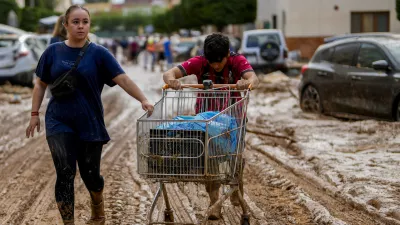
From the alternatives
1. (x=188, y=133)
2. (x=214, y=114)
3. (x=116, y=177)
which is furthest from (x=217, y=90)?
(x=116, y=177)

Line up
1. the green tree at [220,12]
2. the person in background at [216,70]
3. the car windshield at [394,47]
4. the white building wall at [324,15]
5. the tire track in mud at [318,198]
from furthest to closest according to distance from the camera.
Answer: the green tree at [220,12], the white building wall at [324,15], the car windshield at [394,47], the tire track in mud at [318,198], the person in background at [216,70]

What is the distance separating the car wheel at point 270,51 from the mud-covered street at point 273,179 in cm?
1471

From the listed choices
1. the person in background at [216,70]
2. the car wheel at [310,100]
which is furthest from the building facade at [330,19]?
the person in background at [216,70]

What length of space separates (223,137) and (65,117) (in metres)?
1.20

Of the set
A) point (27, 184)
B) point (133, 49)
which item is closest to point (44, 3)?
point (133, 49)

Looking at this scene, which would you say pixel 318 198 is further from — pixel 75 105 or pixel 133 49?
pixel 133 49

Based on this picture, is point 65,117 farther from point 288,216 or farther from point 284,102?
point 284,102

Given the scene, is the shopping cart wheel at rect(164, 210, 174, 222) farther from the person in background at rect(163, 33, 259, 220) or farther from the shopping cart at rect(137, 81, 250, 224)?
the shopping cart at rect(137, 81, 250, 224)

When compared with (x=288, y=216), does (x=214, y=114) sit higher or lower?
higher

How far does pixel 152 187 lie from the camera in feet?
29.2

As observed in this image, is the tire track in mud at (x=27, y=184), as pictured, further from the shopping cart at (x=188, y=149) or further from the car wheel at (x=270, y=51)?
the car wheel at (x=270, y=51)

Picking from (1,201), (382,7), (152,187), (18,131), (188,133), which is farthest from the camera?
(382,7)

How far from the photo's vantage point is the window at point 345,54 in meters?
15.0

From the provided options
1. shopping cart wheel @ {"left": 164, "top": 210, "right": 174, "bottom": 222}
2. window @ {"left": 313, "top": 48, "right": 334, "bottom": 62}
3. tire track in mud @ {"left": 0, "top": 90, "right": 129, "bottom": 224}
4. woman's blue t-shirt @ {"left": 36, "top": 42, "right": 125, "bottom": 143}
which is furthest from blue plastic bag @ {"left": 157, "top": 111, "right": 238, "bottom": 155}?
window @ {"left": 313, "top": 48, "right": 334, "bottom": 62}
